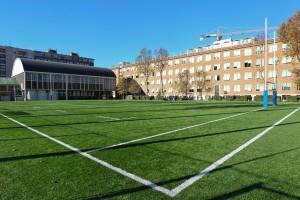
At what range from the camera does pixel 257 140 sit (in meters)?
7.18

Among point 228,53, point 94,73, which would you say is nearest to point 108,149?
point 228,53

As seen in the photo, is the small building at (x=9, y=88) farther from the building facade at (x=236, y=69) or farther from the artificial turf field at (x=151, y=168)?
the artificial turf field at (x=151, y=168)

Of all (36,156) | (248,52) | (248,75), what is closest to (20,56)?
(248,52)

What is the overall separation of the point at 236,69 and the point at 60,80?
198 ft

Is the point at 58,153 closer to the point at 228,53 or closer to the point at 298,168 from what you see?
the point at 298,168

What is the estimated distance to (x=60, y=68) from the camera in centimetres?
8712

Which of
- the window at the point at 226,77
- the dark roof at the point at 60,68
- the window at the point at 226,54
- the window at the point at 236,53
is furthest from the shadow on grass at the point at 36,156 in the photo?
the dark roof at the point at 60,68

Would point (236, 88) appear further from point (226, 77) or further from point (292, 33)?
point (292, 33)

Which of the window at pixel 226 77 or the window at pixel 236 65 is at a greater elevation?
the window at pixel 236 65

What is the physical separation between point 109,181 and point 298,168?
362 centimetres

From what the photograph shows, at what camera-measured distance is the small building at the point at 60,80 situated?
257ft

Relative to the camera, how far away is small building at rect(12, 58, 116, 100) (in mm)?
78188

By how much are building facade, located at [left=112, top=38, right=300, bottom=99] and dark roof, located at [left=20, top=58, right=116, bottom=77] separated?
28.4 metres

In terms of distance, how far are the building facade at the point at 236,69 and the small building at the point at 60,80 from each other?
2752 centimetres
